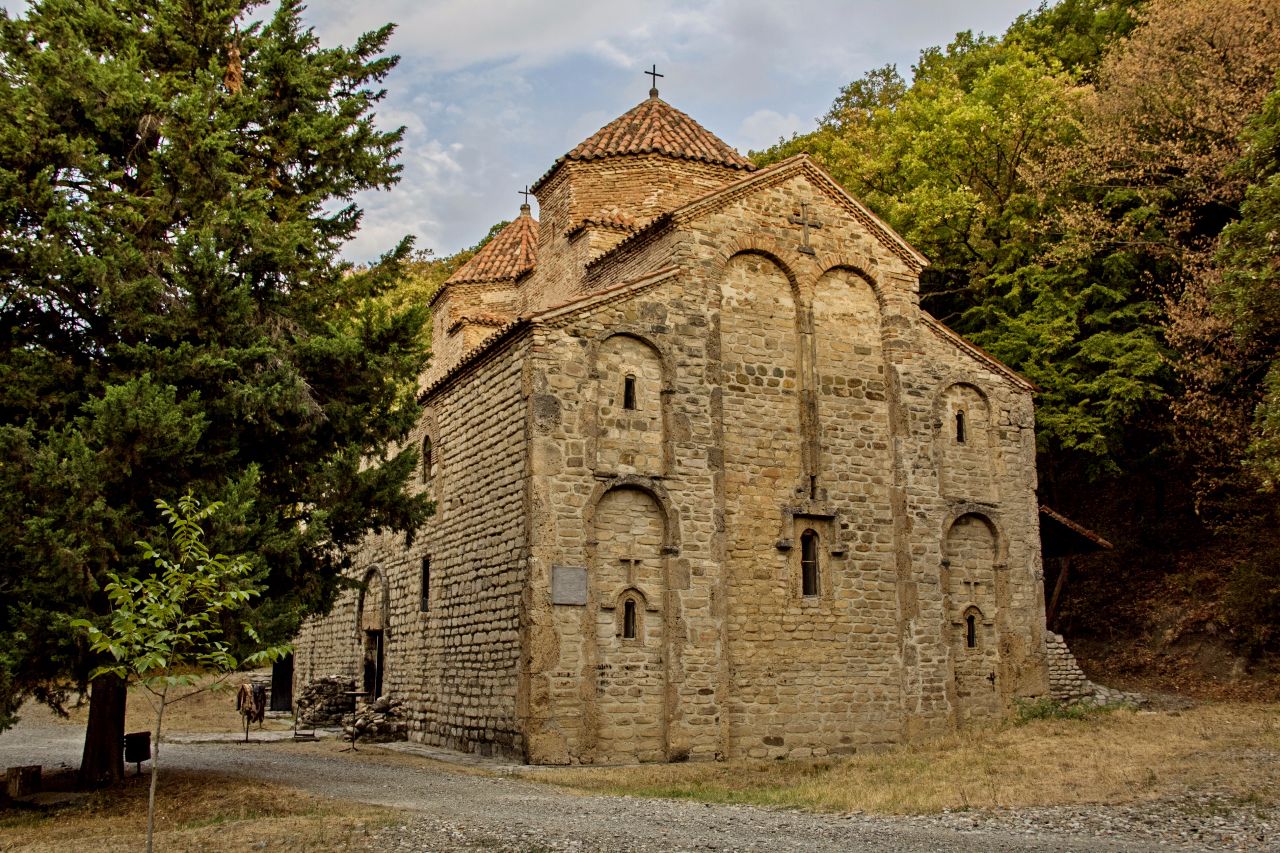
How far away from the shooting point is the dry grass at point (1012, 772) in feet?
35.5

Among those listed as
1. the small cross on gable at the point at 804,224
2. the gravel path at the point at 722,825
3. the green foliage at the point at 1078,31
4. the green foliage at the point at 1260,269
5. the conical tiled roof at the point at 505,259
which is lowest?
the gravel path at the point at 722,825

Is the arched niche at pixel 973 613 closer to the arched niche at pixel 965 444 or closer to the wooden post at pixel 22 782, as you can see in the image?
the arched niche at pixel 965 444

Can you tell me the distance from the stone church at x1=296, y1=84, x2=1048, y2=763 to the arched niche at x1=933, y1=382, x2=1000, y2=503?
2.1 inches

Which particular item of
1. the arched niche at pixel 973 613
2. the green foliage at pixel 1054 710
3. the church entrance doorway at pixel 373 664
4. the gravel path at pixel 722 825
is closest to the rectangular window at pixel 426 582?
the church entrance doorway at pixel 373 664

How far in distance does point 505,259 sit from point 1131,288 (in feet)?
48.2

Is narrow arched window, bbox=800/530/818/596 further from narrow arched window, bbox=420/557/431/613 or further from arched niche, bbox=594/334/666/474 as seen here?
narrow arched window, bbox=420/557/431/613

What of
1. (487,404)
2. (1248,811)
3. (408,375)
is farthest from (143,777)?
(1248,811)

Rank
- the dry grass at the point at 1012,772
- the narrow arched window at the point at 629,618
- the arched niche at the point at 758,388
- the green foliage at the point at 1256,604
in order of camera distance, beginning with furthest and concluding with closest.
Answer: the green foliage at the point at 1256,604, the arched niche at the point at 758,388, the narrow arched window at the point at 629,618, the dry grass at the point at 1012,772

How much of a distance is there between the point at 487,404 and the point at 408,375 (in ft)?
12.6

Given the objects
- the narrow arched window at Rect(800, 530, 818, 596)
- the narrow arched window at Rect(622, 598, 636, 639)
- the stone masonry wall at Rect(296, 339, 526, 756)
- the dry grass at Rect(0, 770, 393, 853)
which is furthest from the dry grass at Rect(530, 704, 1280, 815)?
the dry grass at Rect(0, 770, 393, 853)

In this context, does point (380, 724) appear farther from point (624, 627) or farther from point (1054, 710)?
point (1054, 710)

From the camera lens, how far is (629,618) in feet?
49.4

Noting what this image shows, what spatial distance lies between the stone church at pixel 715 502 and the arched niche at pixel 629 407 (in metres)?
0.04

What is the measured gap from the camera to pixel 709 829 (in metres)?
9.23
